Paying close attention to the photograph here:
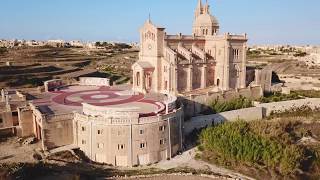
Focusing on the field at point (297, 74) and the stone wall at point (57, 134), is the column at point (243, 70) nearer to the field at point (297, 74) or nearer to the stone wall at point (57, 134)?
the field at point (297, 74)

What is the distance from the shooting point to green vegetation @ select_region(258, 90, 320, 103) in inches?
1980

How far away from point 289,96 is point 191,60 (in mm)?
17594

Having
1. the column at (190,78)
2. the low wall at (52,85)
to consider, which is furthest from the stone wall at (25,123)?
the column at (190,78)

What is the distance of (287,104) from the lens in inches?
1943

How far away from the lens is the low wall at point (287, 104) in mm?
48281

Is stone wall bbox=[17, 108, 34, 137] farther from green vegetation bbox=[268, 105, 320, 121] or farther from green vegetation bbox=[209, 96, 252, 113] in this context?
green vegetation bbox=[268, 105, 320, 121]

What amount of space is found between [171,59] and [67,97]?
13.8m

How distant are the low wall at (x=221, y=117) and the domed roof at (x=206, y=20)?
1533 centimetres

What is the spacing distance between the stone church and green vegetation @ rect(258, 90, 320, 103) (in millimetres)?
4405

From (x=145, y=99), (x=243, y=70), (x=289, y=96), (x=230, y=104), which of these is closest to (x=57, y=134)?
(x=145, y=99)

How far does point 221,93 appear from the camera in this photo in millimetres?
45625

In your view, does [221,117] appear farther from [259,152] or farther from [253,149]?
[259,152]

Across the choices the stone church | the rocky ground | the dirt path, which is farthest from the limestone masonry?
the rocky ground

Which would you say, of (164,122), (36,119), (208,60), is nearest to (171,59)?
(208,60)
